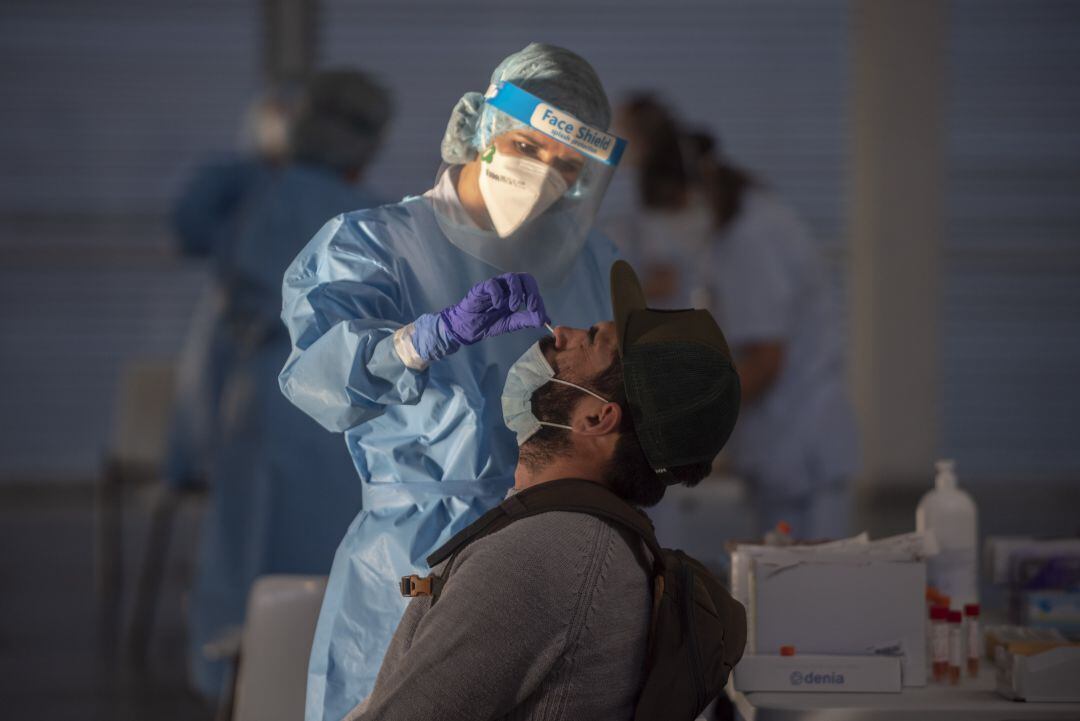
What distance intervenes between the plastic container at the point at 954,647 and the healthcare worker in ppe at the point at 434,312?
2.13ft

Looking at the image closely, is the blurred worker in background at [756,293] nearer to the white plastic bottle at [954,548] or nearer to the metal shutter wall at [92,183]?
the white plastic bottle at [954,548]

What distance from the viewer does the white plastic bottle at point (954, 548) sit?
1940 mm

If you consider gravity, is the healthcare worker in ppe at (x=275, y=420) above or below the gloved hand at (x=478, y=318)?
below

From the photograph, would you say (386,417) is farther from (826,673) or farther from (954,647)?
(954,647)

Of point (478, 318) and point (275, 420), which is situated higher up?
point (478, 318)

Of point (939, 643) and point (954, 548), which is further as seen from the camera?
point (954, 548)

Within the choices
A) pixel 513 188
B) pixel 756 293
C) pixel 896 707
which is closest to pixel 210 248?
pixel 756 293

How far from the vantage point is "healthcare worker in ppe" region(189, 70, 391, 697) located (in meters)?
3.16

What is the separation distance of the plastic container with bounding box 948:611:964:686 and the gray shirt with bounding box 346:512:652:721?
578 mm

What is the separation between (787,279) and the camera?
148 inches

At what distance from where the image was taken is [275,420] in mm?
3188

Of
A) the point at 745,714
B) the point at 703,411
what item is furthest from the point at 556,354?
the point at 745,714

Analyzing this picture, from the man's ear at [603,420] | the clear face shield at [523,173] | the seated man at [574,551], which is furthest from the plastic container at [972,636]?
the clear face shield at [523,173]

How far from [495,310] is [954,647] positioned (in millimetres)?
832
